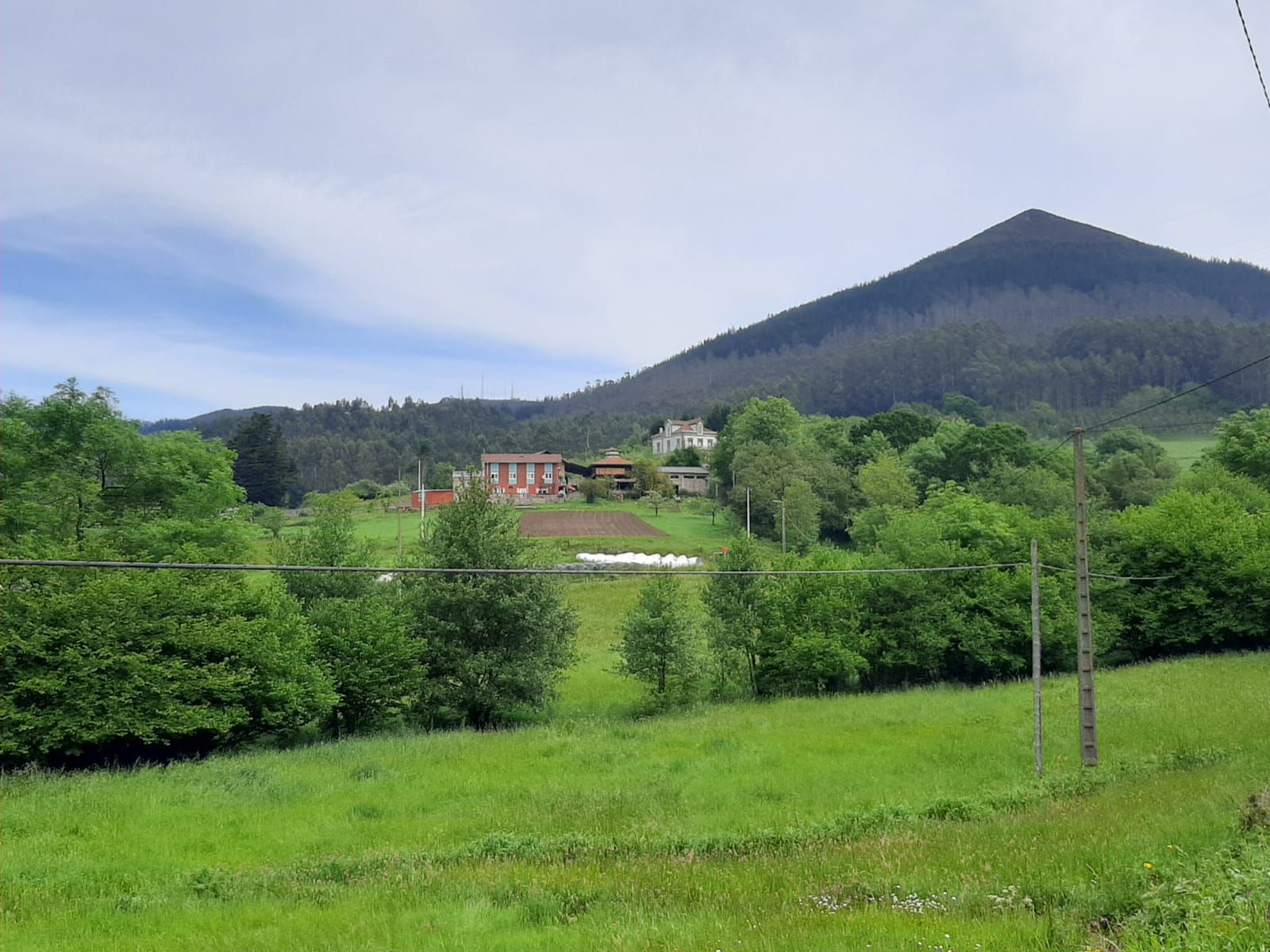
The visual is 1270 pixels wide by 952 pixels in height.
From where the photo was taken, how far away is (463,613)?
29.7 meters

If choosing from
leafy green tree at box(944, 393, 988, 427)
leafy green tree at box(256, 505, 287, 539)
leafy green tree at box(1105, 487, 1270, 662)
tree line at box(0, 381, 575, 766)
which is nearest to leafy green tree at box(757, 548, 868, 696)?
tree line at box(0, 381, 575, 766)

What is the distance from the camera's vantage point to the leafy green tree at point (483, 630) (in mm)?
29109

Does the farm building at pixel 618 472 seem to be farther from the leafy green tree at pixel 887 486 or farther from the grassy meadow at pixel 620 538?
the leafy green tree at pixel 887 486

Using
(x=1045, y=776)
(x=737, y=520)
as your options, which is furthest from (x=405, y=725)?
(x=737, y=520)

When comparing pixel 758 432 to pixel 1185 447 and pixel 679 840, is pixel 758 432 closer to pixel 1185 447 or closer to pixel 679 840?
pixel 1185 447

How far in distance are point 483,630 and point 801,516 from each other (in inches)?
2086

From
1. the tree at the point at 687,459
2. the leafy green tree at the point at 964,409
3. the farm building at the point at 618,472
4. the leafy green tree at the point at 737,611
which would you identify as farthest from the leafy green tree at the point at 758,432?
the leafy green tree at the point at 964,409

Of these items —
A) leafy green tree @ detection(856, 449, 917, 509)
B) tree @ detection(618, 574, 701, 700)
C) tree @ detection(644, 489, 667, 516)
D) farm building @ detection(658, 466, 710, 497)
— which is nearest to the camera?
tree @ detection(618, 574, 701, 700)

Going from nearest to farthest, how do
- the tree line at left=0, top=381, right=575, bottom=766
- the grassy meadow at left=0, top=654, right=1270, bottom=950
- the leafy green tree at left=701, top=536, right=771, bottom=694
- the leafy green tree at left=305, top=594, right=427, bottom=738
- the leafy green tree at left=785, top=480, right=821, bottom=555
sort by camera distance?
the grassy meadow at left=0, top=654, right=1270, bottom=950, the tree line at left=0, top=381, right=575, bottom=766, the leafy green tree at left=305, top=594, right=427, bottom=738, the leafy green tree at left=701, top=536, right=771, bottom=694, the leafy green tree at left=785, top=480, right=821, bottom=555

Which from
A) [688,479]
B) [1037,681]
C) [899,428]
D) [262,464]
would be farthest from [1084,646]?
[262,464]

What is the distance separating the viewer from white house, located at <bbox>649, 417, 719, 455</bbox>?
167875mm

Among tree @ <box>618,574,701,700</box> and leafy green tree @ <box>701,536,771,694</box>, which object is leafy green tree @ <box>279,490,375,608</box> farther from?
leafy green tree @ <box>701,536,771,694</box>

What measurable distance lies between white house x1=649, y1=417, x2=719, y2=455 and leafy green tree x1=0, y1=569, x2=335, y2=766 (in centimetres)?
13792

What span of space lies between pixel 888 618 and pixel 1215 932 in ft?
103
